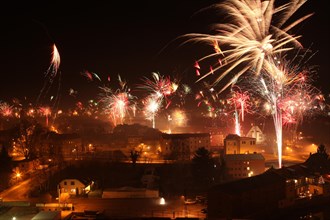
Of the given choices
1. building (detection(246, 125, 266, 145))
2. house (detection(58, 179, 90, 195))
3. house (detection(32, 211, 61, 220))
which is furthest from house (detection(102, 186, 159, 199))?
building (detection(246, 125, 266, 145))

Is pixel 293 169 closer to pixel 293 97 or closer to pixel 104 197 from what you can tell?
pixel 104 197

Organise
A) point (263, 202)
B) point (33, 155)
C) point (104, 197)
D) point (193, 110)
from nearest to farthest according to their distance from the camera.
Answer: point (263, 202) < point (104, 197) < point (33, 155) < point (193, 110)

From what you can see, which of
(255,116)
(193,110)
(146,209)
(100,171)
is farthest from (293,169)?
(193,110)

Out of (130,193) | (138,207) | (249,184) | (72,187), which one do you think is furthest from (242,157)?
(72,187)

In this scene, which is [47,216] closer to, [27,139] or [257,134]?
[27,139]

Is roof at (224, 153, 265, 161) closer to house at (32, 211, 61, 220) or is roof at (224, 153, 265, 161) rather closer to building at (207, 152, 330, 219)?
building at (207, 152, 330, 219)

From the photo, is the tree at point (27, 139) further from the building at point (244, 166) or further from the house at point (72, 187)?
the building at point (244, 166)

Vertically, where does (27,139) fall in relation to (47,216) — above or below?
above

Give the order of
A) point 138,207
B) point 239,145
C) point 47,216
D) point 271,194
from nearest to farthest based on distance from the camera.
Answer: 1. point 47,216
2. point 271,194
3. point 138,207
4. point 239,145

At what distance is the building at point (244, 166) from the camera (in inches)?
559

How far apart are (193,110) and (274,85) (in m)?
24.3

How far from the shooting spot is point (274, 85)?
14312 millimetres

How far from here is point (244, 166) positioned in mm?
14289

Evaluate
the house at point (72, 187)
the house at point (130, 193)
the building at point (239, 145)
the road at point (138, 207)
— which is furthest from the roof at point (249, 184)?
the building at point (239, 145)
